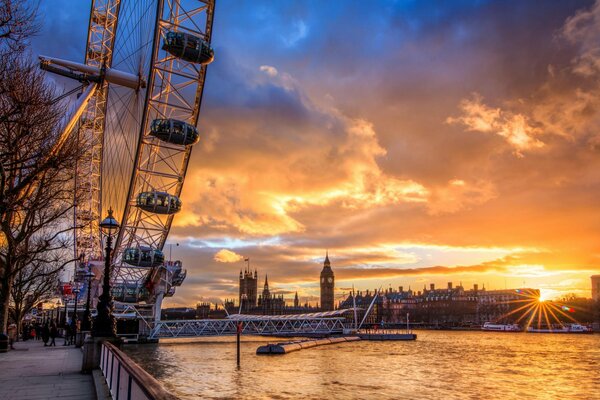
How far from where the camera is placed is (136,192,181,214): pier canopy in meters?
49.3

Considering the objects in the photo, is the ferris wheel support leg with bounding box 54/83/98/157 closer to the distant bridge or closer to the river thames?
the river thames

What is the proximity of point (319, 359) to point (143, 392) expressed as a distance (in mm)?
60928

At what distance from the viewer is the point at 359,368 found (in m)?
54.8

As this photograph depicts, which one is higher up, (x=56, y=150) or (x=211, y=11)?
(x=211, y=11)

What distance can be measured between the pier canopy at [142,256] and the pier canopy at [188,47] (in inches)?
835

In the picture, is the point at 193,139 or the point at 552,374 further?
the point at 552,374

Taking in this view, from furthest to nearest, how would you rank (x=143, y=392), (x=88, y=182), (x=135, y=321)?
(x=135, y=321)
(x=88, y=182)
(x=143, y=392)

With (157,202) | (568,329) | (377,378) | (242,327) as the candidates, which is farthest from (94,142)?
(568,329)

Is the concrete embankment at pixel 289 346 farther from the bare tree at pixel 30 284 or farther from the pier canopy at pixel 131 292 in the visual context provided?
the bare tree at pixel 30 284

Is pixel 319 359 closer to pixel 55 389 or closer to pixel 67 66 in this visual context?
pixel 67 66

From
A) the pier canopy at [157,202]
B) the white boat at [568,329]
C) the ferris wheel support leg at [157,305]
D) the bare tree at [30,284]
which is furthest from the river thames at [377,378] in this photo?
the white boat at [568,329]

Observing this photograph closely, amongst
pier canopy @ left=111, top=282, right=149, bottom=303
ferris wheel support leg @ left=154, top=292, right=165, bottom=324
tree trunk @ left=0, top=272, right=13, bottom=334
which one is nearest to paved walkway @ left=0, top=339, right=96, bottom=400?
tree trunk @ left=0, top=272, right=13, bottom=334

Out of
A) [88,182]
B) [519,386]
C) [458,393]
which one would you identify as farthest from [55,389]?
[88,182]

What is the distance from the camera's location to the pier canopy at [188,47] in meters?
41.1
